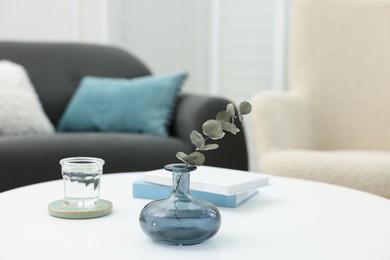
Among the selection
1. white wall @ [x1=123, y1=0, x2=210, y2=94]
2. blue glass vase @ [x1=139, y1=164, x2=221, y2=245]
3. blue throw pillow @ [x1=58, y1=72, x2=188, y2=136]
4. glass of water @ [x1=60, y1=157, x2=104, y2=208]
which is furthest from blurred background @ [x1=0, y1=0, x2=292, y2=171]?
blue glass vase @ [x1=139, y1=164, x2=221, y2=245]

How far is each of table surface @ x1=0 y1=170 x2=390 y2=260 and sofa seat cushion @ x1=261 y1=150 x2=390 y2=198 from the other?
0.39 meters

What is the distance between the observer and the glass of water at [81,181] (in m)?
1.13

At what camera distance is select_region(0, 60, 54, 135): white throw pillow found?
94.3 inches

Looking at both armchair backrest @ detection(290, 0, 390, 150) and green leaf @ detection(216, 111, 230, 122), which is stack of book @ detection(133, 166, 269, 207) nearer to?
green leaf @ detection(216, 111, 230, 122)

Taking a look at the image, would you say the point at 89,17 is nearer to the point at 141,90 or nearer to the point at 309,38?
the point at 141,90

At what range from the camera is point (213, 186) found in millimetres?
1155

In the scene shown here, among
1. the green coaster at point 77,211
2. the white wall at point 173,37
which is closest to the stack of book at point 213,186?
the green coaster at point 77,211

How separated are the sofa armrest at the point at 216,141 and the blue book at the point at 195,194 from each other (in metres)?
1.03

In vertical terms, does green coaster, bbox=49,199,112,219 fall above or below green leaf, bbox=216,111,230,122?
below

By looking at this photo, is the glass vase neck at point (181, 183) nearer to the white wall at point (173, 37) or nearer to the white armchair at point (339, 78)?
the white armchair at point (339, 78)

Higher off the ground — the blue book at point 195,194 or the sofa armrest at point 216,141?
the blue book at point 195,194

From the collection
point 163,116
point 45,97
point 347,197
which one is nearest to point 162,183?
point 347,197

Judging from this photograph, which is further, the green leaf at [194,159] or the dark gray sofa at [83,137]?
the dark gray sofa at [83,137]

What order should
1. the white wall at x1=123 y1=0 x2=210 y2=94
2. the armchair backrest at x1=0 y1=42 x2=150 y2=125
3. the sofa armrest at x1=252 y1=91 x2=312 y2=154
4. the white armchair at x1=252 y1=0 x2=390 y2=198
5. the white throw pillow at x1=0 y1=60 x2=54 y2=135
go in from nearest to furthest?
the sofa armrest at x1=252 y1=91 x2=312 y2=154 → the white armchair at x1=252 y1=0 x2=390 y2=198 → the white throw pillow at x1=0 y1=60 x2=54 y2=135 → the armchair backrest at x1=0 y1=42 x2=150 y2=125 → the white wall at x1=123 y1=0 x2=210 y2=94
